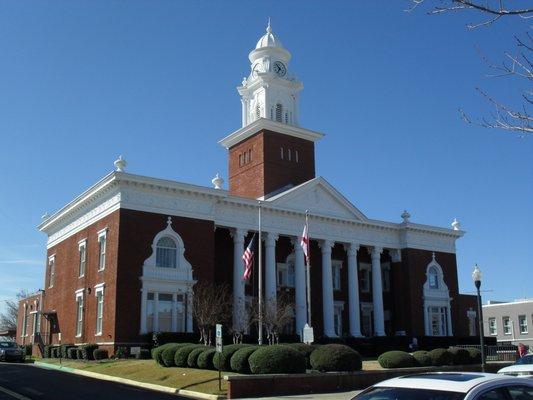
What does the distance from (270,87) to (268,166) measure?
784 centimetres

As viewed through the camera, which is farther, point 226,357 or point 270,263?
point 270,263

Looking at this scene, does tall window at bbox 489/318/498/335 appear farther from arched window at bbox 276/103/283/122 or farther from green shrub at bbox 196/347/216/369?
green shrub at bbox 196/347/216/369

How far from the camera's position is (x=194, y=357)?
2662 cm

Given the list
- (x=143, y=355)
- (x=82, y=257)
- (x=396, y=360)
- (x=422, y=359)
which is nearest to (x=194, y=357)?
(x=396, y=360)

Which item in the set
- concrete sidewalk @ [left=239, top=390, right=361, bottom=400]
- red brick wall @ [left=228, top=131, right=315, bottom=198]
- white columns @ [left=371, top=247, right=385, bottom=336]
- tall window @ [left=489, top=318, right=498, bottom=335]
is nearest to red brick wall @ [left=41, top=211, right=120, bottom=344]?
red brick wall @ [left=228, top=131, right=315, bottom=198]

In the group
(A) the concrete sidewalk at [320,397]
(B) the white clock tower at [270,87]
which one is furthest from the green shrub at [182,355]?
(B) the white clock tower at [270,87]

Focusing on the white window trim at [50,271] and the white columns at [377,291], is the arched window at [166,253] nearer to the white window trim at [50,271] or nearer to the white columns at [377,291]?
the white window trim at [50,271]

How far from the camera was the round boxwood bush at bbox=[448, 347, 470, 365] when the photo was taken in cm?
3294

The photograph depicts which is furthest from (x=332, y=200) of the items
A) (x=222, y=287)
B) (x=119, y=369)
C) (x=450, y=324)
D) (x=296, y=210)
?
(x=119, y=369)

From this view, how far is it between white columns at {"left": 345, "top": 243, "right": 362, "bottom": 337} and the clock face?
56.5ft

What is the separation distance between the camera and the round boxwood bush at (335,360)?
81.5 ft

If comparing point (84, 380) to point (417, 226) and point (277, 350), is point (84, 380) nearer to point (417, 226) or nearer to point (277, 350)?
point (277, 350)

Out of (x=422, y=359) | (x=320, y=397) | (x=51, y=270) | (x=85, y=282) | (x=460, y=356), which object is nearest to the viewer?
(x=320, y=397)

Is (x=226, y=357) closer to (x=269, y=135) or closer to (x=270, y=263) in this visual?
(x=270, y=263)
